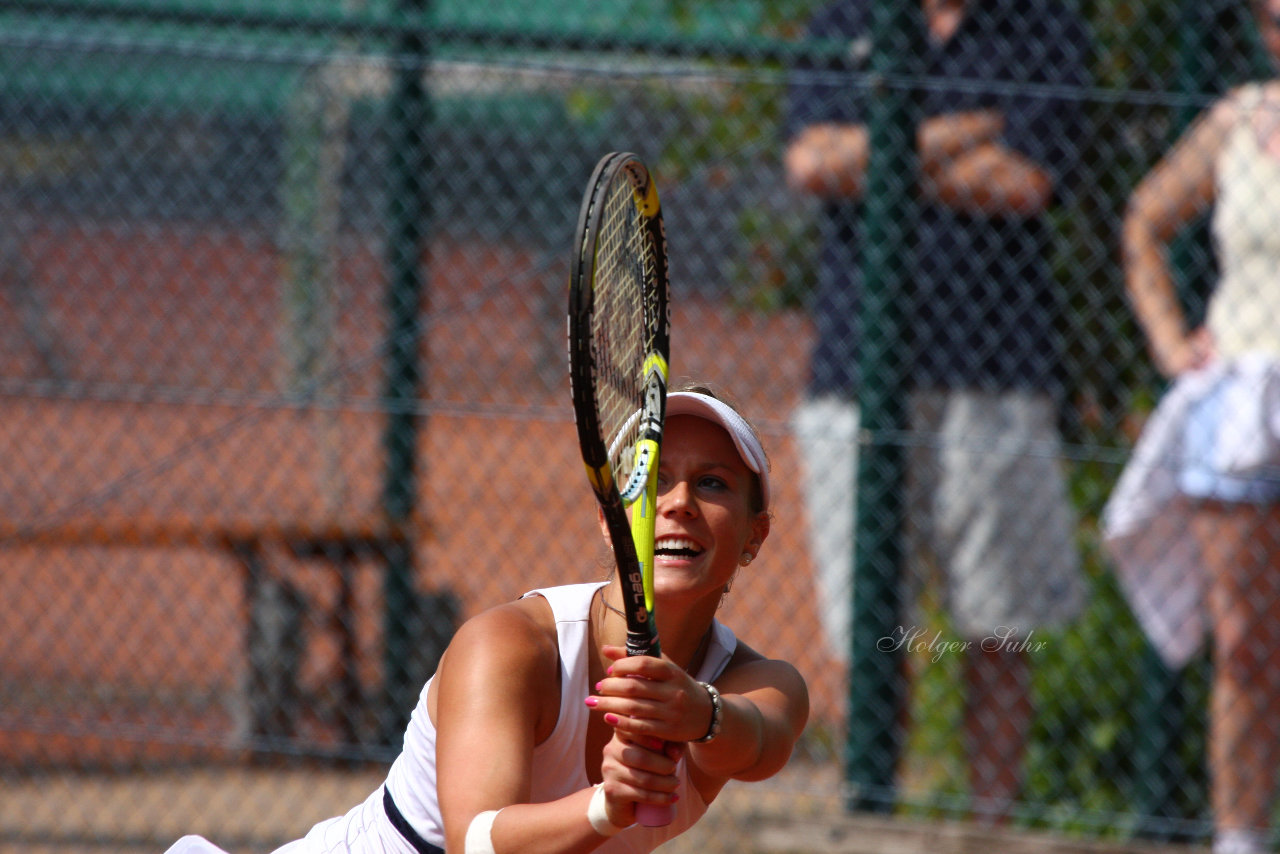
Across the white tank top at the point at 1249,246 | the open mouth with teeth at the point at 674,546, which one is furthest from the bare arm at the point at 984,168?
the open mouth with teeth at the point at 674,546

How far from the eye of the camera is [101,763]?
419 cm

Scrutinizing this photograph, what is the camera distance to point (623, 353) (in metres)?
1.82

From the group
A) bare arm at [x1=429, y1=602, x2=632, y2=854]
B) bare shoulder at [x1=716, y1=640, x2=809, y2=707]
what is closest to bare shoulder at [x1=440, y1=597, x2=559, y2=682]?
bare arm at [x1=429, y1=602, x2=632, y2=854]

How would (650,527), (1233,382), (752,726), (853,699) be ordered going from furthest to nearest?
(853,699) → (1233,382) → (752,726) → (650,527)

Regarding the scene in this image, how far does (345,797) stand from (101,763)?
82cm

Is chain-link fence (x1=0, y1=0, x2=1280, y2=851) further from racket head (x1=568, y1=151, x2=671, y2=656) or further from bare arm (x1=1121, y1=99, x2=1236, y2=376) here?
racket head (x1=568, y1=151, x2=671, y2=656)

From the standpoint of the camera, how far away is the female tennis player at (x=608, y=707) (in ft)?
5.24

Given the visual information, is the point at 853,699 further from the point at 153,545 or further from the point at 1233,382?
the point at 153,545

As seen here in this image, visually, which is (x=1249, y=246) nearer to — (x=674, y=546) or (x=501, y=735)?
(x=674, y=546)

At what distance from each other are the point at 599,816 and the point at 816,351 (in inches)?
88.6

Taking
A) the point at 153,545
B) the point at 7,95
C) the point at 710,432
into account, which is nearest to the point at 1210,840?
the point at 710,432

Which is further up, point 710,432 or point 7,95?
point 7,95

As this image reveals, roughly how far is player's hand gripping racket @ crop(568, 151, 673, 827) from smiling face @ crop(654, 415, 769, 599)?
0.21ft

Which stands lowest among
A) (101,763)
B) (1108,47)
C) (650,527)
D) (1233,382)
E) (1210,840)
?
(1210,840)
